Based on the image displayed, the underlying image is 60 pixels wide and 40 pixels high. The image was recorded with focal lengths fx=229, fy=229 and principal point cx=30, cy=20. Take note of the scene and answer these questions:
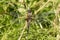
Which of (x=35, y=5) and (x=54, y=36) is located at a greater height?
(x=35, y=5)

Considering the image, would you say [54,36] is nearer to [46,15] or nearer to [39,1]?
[46,15]

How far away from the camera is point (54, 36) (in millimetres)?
2127

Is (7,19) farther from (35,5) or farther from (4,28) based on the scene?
(35,5)

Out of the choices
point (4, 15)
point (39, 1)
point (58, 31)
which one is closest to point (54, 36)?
point (58, 31)

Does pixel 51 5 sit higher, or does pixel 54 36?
pixel 51 5

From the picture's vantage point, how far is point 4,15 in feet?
7.09

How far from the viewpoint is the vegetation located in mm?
2090

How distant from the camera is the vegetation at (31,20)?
2090mm

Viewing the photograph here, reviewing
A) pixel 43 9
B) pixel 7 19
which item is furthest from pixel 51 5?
pixel 7 19

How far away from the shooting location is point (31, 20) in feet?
6.87

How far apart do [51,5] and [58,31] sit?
0.90 feet

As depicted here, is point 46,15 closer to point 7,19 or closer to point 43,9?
point 43,9

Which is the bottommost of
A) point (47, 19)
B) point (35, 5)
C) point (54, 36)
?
point (54, 36)

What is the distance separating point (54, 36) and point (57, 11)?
0.79 feet
